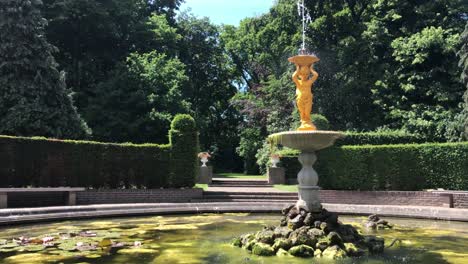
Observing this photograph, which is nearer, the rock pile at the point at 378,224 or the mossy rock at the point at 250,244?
the mossy rock at the point at 250,244

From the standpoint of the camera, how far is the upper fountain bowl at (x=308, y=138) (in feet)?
31.2

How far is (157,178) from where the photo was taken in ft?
64.3

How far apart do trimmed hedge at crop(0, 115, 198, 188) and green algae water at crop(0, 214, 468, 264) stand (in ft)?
19.9

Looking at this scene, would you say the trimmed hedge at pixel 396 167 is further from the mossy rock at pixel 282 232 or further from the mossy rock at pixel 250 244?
the mossy rock at pixel 250 244

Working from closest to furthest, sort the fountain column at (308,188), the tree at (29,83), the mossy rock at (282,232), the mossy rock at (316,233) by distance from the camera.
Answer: the mossy rock at (316,233) → the mossy rock at (282,232) → the fountain column at (308,188) → the tree at (29,83)

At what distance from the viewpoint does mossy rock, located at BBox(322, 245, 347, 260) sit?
807 centimetres

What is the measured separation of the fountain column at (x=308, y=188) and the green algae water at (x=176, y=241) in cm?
161

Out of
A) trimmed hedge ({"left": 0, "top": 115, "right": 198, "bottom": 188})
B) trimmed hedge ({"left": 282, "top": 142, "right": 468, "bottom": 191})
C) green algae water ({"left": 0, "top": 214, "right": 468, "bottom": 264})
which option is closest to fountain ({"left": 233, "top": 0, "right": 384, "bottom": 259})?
green algae water ({"left": 0, "top": 214, "right": 468, "bottom": 264})

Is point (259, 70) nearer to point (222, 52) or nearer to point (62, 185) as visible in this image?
point (222, 52)

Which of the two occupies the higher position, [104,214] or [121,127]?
[121,127]

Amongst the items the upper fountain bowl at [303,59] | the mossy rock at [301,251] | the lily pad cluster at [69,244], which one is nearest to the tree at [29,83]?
the lily pad cluster at [69,244]

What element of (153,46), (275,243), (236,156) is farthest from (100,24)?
(275,243)

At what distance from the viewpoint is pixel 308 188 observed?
9906mm

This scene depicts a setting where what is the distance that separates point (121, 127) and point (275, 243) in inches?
949
